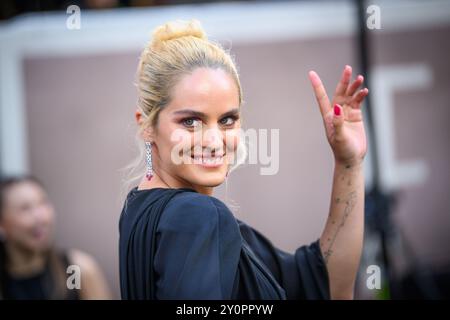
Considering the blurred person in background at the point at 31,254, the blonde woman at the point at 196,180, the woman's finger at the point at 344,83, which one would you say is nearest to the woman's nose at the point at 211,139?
the blonde woman at the point at 196,180

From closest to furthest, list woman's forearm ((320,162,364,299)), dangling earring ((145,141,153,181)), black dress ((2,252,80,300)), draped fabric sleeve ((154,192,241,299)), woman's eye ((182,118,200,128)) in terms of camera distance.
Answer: draped fabric sleeve ((154,192,241,299)) → woman's eye ((182,118,200,128)) → dangling earring ((145,141,153,181)) → woman's forearm ((320,162,364,299)) → black dress ((2,252,80,300))

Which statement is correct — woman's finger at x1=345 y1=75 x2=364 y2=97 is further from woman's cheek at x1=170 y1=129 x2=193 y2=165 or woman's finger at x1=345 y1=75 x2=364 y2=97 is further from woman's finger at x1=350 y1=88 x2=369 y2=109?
woman's cheek at x1=170 y1=129 x2=193 y2=165

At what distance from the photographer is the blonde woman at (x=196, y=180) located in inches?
52.7

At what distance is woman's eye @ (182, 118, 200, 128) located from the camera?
4.82ft

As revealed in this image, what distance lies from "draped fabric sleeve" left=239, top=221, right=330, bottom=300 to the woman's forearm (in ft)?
0.09

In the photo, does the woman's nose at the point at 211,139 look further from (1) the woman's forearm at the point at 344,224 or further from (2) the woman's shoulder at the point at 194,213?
(1) the woman's forearm at the point at 344,224

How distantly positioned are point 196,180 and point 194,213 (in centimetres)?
14

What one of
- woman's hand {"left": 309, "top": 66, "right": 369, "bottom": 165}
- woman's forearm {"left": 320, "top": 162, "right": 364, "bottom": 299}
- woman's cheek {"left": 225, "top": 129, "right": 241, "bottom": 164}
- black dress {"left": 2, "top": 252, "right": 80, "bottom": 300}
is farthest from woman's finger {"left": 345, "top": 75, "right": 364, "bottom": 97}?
black dress {"left": 2, "top": 252, "right": 80, "bottom": 300}

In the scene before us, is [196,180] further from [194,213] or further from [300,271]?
[300,271]

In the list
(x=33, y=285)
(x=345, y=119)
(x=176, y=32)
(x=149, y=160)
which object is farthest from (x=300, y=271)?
(x=33, y=285)

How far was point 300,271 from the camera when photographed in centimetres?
179

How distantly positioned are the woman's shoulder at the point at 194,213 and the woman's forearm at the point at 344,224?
45 cm

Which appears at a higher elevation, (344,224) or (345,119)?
(345,119)

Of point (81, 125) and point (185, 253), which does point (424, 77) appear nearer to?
point (81, 125)
